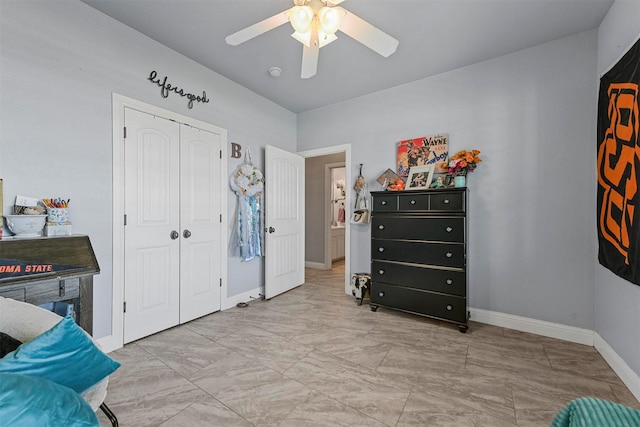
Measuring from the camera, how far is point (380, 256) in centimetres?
305

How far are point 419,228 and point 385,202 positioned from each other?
48 cm

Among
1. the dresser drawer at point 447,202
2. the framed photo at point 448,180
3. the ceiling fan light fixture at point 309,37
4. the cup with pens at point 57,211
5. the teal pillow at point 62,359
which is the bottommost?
the teal pillow at point 62,359

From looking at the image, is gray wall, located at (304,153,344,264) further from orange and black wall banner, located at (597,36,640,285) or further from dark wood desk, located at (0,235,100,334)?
dark wood desk, located at (0,235,100,334)

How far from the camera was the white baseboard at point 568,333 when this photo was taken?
1752mm

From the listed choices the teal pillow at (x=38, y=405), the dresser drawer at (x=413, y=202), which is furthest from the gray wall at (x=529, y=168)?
the teal pillow at (x=38, y=405)

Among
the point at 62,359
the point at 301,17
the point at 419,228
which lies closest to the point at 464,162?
the point at 419,228

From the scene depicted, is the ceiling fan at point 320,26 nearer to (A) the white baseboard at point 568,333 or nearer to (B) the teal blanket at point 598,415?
(B) the teal blanket at point 598,415

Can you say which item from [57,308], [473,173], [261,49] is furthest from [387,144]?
[57,308]

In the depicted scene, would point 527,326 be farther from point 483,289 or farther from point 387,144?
point 387,144

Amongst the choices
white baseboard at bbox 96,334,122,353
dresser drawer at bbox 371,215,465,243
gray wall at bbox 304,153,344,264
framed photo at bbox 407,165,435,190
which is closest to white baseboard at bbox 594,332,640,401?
dresser drawer at bbox 371,215,465,243

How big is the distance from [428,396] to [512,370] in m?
0.78

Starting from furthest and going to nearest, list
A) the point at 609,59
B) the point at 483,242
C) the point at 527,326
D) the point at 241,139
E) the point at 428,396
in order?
the point at 241,139 < the point at 483,242 < the point at 527,326 < the point at 609,59 < the point at 428,396

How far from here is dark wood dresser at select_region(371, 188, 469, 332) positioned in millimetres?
2566

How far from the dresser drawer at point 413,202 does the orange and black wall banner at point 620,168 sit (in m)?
1.31
